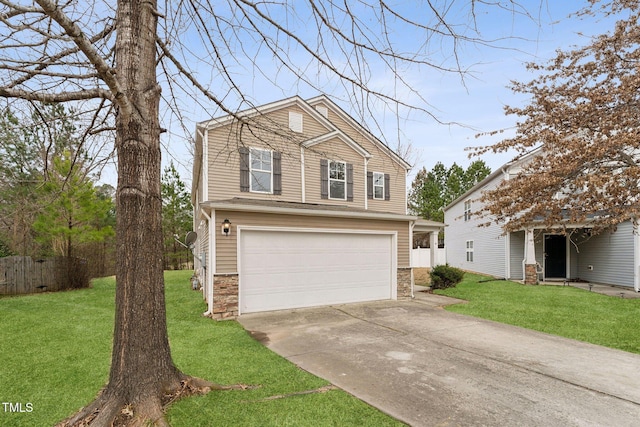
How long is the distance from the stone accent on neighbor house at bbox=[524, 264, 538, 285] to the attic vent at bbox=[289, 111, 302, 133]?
36.1 ft

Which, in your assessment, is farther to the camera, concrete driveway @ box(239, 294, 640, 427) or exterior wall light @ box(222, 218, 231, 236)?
exterior wall light @ box(222, 218, 231, 236)

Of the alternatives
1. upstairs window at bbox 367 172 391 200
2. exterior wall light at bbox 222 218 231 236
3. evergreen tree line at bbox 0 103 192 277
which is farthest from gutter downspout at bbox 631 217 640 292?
evergreen tree line at bbox 0 103 192 277

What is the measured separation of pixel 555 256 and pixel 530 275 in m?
2.64

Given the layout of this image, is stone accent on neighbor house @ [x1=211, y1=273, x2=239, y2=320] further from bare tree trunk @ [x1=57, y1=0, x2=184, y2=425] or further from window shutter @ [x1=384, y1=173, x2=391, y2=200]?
window shutter @ [x1=384, y1=173, x2=391, y2=200]

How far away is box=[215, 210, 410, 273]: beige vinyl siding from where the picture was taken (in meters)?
8.01

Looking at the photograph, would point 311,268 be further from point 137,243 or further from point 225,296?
point 137,243

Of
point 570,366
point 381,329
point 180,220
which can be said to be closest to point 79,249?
point 180,220

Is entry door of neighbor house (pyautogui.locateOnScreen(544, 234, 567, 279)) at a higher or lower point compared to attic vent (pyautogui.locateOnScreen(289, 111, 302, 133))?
lower

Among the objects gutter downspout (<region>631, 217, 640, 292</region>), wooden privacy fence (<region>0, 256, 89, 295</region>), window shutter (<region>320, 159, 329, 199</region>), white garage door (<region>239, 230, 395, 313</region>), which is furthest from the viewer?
gutter downspout (<region>631, 217, 640, 292</region>)

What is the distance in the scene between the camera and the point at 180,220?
25328mm

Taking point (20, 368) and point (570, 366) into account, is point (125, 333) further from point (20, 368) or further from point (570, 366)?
point (570, 366)

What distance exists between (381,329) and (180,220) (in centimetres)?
2184

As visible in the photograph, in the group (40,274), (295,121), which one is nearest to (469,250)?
(295,121)

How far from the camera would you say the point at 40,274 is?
12578 mm
